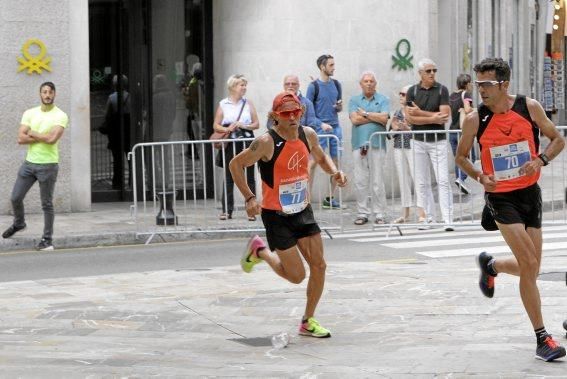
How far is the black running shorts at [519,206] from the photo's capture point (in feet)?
29.6

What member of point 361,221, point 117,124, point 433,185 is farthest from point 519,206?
point 117,124

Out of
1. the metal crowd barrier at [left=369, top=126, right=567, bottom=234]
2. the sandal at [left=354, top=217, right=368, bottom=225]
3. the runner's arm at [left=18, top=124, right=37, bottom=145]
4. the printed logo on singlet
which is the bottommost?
the sandal at [left=354, top=217, right=368, bottom=225]

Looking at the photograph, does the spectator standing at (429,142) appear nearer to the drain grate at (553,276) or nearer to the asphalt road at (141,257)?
the asphalt road at (141,257)

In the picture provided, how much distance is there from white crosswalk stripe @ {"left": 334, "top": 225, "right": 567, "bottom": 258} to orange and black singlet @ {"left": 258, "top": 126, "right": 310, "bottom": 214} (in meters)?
4.92

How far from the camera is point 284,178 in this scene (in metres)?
9.89

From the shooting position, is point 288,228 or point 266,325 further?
point 266,325

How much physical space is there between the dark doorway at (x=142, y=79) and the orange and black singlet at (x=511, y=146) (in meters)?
12.3

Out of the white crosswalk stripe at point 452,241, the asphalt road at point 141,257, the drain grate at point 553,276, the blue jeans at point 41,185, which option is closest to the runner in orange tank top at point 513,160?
the drain grate at point 553,276

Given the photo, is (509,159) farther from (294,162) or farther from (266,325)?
(266,325)

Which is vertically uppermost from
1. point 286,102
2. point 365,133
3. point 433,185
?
point 286,102

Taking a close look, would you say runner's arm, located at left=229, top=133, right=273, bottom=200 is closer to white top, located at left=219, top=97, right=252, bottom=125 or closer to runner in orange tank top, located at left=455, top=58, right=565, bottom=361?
runner in orange tank top, located at left=455, top=58, right=565, bottom=361

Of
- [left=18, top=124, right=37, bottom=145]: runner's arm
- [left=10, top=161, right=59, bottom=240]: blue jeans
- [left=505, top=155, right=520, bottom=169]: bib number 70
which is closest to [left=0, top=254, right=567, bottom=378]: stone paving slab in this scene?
[left=505, top=155, right=520, bottom=169]: bib number 70

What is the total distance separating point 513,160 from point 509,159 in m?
0.03

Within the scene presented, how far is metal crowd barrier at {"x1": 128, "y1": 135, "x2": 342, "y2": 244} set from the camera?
1723 centimetres
